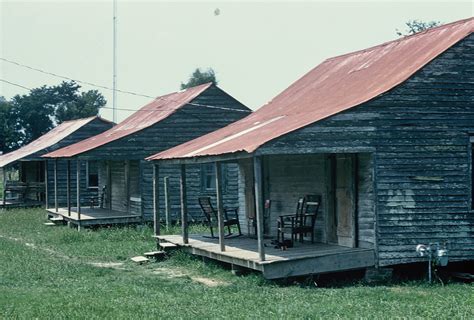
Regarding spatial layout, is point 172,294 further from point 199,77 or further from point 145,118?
point 199,77

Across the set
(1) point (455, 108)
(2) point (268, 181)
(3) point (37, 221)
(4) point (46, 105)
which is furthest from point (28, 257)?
(4) point (46, 105)

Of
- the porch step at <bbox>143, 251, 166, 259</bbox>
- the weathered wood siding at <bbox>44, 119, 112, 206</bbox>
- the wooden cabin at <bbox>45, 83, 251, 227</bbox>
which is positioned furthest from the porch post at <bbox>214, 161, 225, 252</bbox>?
the weathered wood siding at <bbox>44, 119, 112, 206</bbox>

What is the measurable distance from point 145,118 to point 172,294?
1841cm

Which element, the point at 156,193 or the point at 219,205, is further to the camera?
the point at 156,193

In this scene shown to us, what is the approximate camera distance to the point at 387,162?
16547 millimetres

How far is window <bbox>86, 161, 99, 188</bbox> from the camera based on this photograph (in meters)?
37.1

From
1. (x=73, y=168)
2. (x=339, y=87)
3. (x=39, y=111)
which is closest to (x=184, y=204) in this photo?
(x=339, y=87)

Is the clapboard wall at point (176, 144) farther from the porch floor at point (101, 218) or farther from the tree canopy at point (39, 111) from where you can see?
the tree canopy at point (39, 111)

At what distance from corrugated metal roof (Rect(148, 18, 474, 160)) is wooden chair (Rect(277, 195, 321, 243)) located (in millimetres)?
1820

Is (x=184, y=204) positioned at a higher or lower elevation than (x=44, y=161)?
lower

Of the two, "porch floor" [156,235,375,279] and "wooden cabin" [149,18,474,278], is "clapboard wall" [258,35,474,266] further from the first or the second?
"porch floor" [156,235,375,279]

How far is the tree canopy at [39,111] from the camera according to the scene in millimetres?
72688

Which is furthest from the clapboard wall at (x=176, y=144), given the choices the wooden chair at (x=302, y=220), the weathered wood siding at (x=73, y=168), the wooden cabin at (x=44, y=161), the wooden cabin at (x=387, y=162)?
the wooden cabin at (x=387, y=162)

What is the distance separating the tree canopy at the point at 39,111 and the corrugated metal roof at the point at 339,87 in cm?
5246
